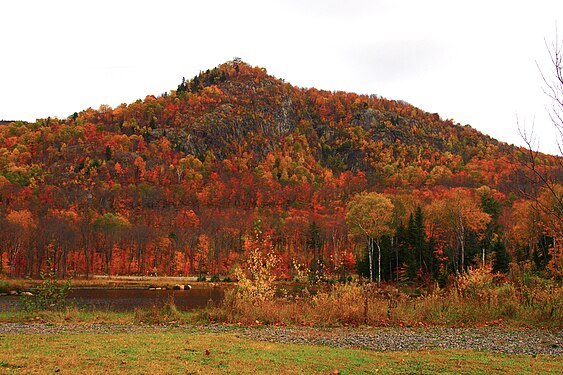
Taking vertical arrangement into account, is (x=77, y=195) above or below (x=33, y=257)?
above

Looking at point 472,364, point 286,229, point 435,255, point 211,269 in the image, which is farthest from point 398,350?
point 286,229

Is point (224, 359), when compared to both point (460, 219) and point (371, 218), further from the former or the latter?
point (460, 219)

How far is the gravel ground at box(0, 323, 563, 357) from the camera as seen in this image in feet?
39.7

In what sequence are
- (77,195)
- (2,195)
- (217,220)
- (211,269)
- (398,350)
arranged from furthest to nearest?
1. (77,195)
2. (2,195)
3. (217,220)
4. (211,269)
5. (398,350)

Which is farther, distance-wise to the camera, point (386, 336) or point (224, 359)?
point (386, 336)

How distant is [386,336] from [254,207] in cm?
12638

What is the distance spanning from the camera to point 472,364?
9508mm

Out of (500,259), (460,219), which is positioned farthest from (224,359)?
(460,219)

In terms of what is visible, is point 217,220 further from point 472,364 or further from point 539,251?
point 472,364

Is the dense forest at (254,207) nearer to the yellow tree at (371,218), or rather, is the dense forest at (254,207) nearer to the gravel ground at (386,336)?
the yellow tree at (371,218)

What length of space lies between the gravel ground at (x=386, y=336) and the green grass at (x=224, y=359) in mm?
1130

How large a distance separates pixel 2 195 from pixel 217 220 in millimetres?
58807

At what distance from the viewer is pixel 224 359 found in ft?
30.7

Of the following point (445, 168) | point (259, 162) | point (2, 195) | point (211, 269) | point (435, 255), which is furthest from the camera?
point (259, 162)
